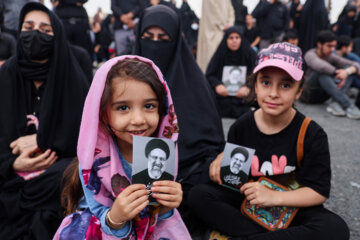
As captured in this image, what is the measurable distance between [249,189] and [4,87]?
1.74m

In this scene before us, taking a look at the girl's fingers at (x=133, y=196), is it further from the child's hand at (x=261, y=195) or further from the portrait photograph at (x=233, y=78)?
the portrait photograph at (x=233, y=78)

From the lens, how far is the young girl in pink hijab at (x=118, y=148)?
1.21 meters

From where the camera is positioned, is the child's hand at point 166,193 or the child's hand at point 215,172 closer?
the child's hand at point 166,193

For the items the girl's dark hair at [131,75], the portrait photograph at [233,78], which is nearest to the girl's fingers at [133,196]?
the girl's dark hair at [131,75]

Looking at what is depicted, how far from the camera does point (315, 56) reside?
5.30m

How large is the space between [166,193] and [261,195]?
0.64 metres

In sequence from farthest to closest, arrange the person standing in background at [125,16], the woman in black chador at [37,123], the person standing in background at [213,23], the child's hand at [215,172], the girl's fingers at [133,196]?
the person standing in background at [125,16] < the person standing in background at [213,23] < the woman in black chador at [37,123] < the child's hand at [215,172] < the girl's fingers at [133,196]

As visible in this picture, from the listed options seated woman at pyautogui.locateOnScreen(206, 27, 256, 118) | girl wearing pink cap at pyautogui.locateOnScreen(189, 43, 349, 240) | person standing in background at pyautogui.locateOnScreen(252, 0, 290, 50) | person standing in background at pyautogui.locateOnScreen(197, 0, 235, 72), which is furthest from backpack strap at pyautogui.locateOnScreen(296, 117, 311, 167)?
person standing in background at pyautogui.locateOnScreen(252, 0, 290, 50)

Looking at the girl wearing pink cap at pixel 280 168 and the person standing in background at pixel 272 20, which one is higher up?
the person standing in background at pixel 272 20

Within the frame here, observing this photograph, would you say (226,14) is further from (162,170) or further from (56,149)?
(162,170)

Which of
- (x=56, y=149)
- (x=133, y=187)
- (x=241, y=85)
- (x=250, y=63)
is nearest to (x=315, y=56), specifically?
(x=250, y=63)

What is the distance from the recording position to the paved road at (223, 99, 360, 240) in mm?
2311

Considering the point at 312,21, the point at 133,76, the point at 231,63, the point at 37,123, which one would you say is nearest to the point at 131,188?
the point at 133,76

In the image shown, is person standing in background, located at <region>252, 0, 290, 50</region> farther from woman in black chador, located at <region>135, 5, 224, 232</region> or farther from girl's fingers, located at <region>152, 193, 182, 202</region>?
girl's fingers, located at <region>152, 193, 182, 202</region>
